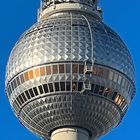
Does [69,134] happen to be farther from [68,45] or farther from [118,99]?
[68,45]

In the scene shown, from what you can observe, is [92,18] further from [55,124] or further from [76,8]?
[55,124]

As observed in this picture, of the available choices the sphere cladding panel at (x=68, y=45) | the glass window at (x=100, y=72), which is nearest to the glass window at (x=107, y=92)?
the glass window at (x=100, y=72)

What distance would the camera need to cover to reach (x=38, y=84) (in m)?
93.1

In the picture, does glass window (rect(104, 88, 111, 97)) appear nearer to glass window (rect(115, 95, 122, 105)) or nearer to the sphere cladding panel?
glass window (rect(115, 95, 122, 105))

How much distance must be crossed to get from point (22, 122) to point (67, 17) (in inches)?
469

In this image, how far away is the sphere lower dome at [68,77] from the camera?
93062mm

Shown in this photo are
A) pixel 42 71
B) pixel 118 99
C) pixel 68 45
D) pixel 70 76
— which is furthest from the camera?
pixel 118 99

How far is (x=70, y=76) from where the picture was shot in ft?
303

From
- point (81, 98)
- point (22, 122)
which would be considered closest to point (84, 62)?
point (81, 98)

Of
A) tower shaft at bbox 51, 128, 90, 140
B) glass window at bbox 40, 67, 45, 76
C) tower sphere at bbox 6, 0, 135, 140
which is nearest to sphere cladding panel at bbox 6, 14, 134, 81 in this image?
tower sphere at bbox 6, 0, 135, 140

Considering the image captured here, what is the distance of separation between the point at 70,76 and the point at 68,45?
3.31m

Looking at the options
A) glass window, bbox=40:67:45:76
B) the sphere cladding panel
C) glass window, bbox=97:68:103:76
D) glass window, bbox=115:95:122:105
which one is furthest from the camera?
glass window, bbox=115:95:122:105

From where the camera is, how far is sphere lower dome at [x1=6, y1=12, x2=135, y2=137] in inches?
3664

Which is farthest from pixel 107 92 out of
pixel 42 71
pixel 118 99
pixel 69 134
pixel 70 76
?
pixel 42 71
